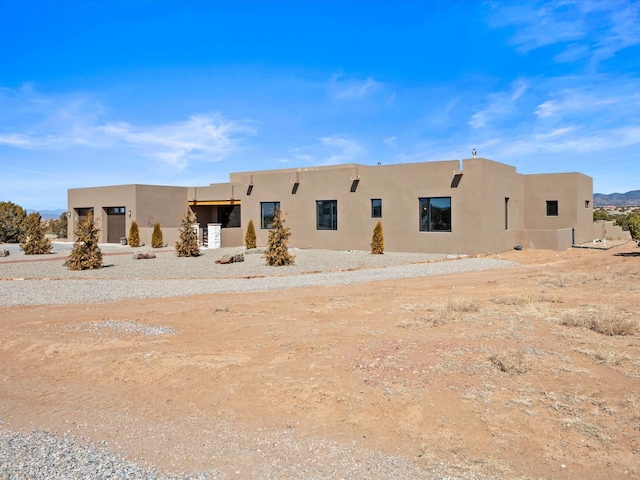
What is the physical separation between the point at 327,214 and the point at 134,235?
40.3ft

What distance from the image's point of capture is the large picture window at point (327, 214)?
22812mm

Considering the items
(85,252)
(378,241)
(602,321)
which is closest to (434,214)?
(378,241)

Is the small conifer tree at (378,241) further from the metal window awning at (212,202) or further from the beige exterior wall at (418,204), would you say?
the metal window awning at (212,202)

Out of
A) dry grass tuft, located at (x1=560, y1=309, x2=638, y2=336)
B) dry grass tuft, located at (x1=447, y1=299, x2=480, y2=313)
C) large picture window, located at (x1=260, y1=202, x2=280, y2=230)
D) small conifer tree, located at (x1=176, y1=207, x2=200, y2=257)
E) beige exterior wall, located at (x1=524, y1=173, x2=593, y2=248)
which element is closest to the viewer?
dry grass tuft, located at (x1=560, y1=309, x2=638, y2=336)

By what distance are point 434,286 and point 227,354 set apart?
269 inches

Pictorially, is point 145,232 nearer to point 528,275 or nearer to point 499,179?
point 499,179

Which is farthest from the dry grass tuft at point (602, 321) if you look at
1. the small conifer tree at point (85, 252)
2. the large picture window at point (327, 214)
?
the large picture window at point (327, 214)

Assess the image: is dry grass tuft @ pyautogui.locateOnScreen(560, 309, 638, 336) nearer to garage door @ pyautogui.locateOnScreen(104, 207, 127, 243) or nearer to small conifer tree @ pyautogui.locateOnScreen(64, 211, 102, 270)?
small conifer tree @ pyautogui.locateOnScreen(64, 211, 102, 270)

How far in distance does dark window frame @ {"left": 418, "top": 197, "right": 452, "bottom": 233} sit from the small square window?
1904 millimetres

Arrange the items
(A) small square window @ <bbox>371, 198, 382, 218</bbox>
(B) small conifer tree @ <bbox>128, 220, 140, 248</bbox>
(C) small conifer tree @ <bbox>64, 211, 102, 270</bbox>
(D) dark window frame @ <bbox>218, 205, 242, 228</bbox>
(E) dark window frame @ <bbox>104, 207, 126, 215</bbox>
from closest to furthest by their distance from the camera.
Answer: (C) small conifer tree @ <bbox>64, 211, 102, 270</bbox>, (A) small square window @ <bbox>371, 198, 382, 218</bbox>, (B) small conifer tree @ <bbox>128, 220, 140, 248</bbox>, (D) dark window frame @ <bbox>218, 205, 242, 228</bbox>, (E) dark window frame @ <bbox>104, 207, 126, 215</bbox>

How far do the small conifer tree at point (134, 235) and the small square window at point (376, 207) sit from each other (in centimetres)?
1454

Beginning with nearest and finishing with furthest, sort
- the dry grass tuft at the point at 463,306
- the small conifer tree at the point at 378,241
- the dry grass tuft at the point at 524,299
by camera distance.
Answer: the dry grass tuft at the point at 463,306 → the dry grass tuft at the point at 524,299 → the small conifer tree at the point at 378,241

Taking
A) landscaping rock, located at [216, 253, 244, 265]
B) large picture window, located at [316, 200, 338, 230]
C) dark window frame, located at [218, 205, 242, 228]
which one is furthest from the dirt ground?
dark window frame, located at [218, 205, 242, 228]

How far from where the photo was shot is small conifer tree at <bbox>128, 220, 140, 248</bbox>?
27625 millimetres
